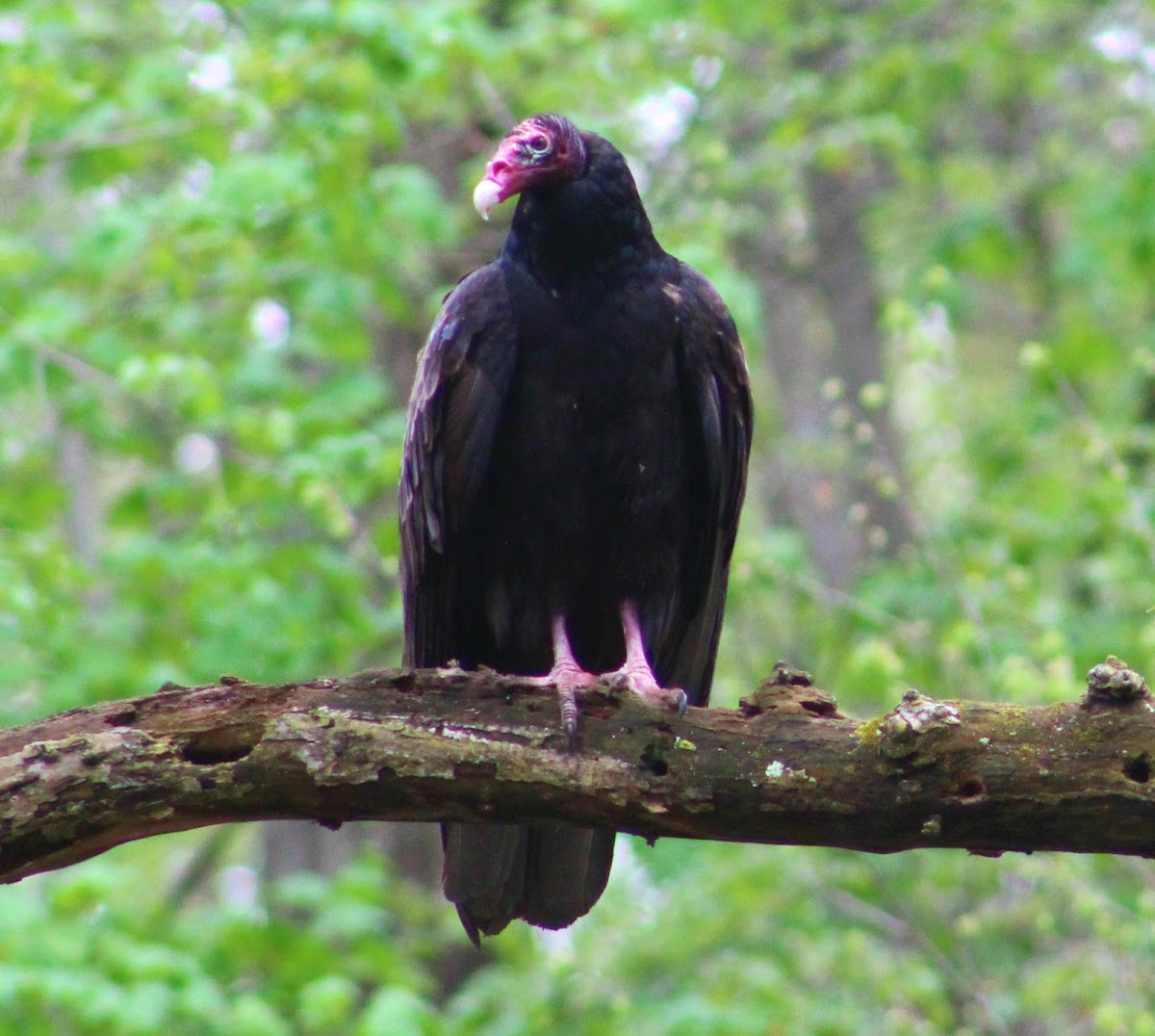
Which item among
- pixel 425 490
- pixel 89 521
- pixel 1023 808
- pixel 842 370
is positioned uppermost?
pixel 842 370

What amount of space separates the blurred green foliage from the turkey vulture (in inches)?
49.5

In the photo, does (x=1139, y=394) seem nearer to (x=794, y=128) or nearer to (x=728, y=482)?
(x=794, y=128)

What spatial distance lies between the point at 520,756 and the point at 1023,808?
793 millimetres

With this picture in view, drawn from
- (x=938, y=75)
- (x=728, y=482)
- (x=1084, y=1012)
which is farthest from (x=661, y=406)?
(x=938, y=75)

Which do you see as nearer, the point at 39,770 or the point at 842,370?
the point at 39,770

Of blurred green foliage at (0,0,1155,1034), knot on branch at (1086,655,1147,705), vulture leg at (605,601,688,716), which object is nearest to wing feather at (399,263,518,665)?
vulture leg at (605,601,688,716)

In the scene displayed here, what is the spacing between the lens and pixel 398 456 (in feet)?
17.7

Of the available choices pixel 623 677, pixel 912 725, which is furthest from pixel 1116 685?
pixel 623 677

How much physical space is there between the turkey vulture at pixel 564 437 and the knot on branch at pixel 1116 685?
122 cm

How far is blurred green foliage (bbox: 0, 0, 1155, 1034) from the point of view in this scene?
525 cm

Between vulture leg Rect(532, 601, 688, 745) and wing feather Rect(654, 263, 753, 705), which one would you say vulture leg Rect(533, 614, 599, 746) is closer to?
vulture leg Rect(532, 601, 688, 745)

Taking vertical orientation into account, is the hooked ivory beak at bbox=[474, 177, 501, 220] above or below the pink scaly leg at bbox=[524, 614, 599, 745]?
above

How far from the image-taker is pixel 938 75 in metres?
7.81

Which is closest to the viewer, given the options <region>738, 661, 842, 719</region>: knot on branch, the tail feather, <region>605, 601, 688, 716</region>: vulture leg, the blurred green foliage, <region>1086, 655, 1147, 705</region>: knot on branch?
<region>1086, 655, 1147, 705</region>: knot on branch
